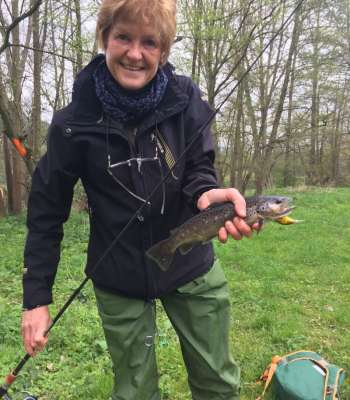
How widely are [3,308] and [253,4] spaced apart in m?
11.4

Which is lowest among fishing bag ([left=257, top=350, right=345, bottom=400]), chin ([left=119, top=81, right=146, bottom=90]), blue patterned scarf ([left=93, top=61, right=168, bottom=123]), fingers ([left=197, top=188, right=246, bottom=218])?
fishing bag ([left=257, top=350, right=345, bottom=400])

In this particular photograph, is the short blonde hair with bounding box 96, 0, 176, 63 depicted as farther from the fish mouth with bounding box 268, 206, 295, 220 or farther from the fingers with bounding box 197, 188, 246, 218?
the fish mouth with bounding box 268, 206, 295, 220

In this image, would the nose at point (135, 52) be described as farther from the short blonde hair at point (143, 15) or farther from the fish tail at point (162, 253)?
the fish tail at point (162, 253)

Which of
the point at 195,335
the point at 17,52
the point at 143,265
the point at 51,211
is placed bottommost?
the point at 195,335

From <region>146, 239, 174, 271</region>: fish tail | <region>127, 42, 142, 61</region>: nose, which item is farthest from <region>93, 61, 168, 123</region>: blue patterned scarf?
<region>146, 239, 174, 271</region>: fish tail

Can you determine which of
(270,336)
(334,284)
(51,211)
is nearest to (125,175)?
(51,211)

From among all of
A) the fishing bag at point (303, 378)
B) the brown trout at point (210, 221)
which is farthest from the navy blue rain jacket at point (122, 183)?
the fishing bag at point (303, 378)

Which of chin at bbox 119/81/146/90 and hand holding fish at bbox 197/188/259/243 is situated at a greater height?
chin at bbox 119/81/146/90

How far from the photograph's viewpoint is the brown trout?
5.93ft

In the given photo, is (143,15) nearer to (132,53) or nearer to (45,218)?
(132,53)

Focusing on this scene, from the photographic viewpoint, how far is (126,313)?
7.07 feet

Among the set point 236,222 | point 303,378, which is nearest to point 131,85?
point 236,222

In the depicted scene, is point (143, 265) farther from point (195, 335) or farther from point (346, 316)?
point (346, 316)

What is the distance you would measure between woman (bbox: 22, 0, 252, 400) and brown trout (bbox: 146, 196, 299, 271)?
0.16 feet
